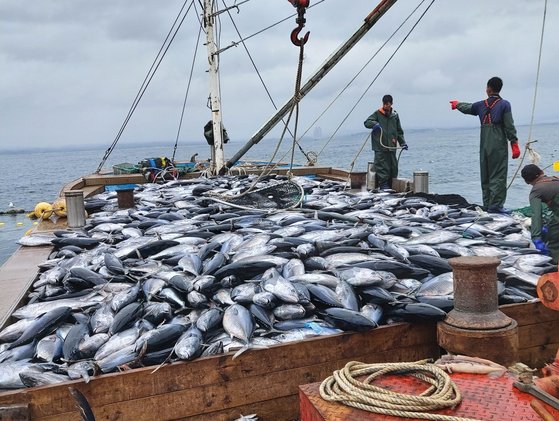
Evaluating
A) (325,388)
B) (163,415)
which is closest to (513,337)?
(325,388)

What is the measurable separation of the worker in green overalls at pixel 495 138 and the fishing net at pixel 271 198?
3125 millimetres

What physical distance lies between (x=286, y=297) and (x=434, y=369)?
1501 mm

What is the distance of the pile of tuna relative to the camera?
3.63 m

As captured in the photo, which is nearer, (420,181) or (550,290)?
(550,290)

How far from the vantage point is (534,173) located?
612 cm

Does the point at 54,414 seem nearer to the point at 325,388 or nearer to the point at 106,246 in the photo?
the point at 325,388

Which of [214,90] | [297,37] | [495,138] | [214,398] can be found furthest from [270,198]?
[214,90]

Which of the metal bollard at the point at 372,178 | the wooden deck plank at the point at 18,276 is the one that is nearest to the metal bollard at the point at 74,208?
the wooden deck plank at the point at 18,276

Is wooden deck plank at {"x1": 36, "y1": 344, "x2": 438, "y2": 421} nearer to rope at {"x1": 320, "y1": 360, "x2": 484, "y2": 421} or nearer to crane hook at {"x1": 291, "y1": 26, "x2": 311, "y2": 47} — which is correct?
rope at {"x1": 320, "y1": 360, "x2": 484, "y2": 421}

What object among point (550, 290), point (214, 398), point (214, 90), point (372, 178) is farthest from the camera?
point (214, 90)

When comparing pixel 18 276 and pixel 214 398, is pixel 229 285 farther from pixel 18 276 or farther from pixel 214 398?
pixel 18 276

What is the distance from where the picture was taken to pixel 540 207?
5.88 m

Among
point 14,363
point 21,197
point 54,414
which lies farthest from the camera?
point 21,197

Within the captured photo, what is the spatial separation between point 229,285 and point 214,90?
10.6m
